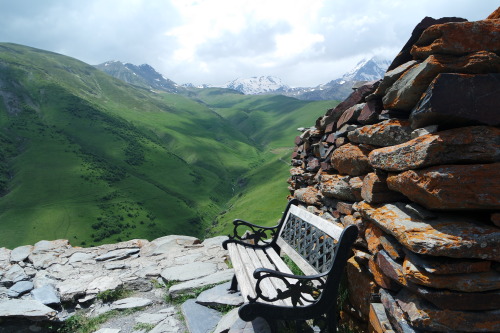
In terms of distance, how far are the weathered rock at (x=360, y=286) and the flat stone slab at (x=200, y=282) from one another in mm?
3814

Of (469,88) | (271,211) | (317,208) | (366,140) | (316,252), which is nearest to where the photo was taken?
(469,88)

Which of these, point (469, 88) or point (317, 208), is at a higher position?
point (469, 88)

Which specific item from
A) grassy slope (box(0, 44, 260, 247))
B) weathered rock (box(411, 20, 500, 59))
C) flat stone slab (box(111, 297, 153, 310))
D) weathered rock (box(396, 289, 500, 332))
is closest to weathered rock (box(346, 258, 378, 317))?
weathered rock (box(396, 289, 500, 332))

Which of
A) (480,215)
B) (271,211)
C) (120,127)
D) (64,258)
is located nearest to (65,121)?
(120,127)

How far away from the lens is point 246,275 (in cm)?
522

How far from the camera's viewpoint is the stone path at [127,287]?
243 inches

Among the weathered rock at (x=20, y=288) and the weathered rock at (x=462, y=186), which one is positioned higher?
the weathered rock at (x=462, y=186)

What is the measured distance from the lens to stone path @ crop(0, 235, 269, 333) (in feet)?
20.2

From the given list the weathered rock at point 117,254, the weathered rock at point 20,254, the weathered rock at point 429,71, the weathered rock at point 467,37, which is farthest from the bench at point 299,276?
the weathered rock at point 20,254

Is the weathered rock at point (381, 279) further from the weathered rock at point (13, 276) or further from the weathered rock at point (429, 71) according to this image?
the weathered rock at point (13, 276)

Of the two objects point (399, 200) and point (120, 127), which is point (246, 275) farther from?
point (120, 127)

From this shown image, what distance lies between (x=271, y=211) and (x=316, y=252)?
86120 mm

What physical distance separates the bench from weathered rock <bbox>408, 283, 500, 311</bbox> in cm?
128

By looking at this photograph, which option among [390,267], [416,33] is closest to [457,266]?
[390,267]
